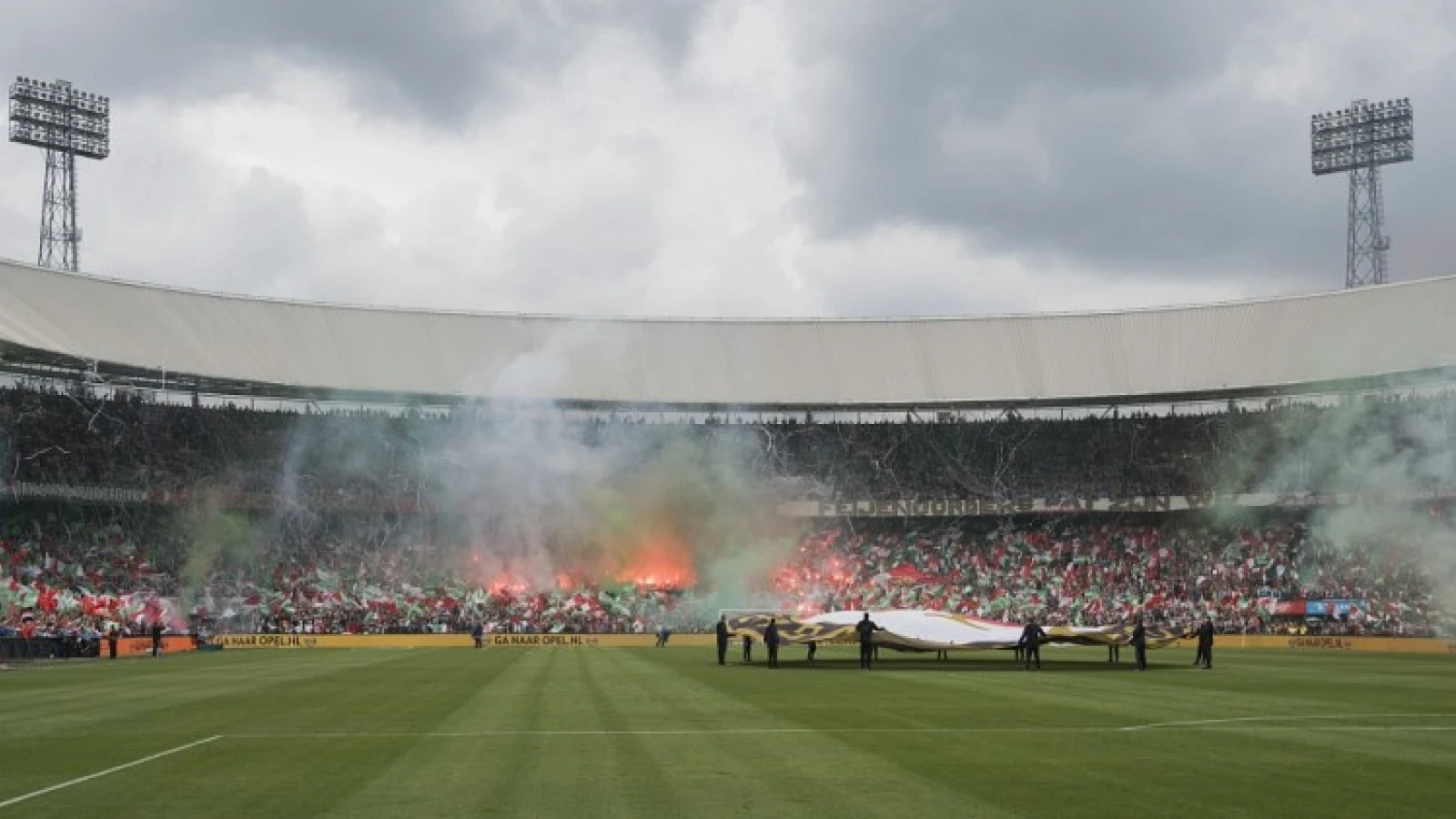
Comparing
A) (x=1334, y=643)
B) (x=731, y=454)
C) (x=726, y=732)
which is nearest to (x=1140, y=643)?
(x=726, y=732)

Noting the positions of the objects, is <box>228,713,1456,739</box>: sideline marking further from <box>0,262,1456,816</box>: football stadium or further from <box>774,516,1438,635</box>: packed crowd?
<box>774,516,1438,635</box>: packed crowd

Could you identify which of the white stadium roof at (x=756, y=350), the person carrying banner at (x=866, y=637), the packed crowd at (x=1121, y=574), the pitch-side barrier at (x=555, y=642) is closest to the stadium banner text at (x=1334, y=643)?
the pitch-side barrier at (x=555, y=642)

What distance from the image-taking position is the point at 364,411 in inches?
3196

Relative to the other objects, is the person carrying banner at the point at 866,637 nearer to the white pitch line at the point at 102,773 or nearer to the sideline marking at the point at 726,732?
A: the sideline marking at the point at 726,732

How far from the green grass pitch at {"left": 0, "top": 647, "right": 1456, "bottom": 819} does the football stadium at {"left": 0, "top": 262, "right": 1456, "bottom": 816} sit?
120 cm

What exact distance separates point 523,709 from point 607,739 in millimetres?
5924

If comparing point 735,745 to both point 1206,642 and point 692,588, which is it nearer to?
point 1206,642

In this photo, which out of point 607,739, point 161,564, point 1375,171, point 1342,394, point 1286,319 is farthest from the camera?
point 1375,171

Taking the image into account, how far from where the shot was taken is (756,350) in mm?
88500

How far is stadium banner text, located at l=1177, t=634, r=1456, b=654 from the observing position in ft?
186

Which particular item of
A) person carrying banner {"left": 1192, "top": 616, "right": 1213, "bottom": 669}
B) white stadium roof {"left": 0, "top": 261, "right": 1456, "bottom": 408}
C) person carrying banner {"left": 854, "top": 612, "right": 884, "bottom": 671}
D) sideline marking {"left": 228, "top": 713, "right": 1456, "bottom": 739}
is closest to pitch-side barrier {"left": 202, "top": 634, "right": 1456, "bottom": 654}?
white stadium roof {"left": 0, "top": 261, "right": 1456, "bottom": 408}

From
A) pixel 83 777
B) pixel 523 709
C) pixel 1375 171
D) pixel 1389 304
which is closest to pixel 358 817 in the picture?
pixel 83 777

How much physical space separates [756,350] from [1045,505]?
67.2 ft

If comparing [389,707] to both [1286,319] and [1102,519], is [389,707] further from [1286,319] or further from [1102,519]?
[1286,319]
